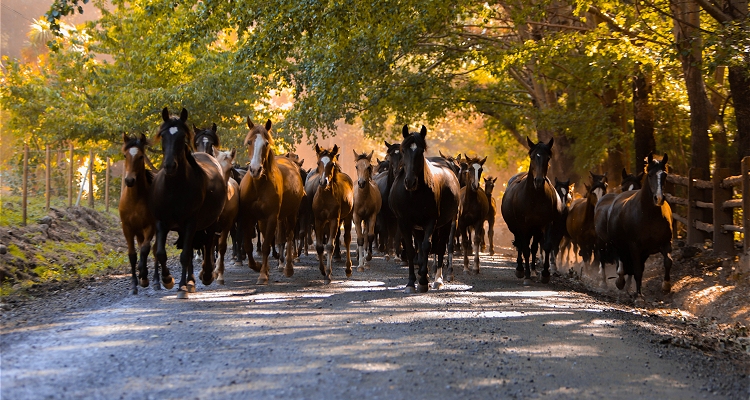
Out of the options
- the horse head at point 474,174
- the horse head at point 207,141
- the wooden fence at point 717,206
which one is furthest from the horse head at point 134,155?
the wooden fence at point 717,206

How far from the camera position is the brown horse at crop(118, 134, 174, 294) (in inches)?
455

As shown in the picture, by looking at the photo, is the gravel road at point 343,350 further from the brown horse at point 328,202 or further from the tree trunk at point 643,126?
the tree trunk at point 643,126

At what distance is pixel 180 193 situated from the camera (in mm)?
11461

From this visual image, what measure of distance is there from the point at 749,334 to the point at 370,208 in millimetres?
8950

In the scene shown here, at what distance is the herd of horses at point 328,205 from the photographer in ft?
A: 38.1

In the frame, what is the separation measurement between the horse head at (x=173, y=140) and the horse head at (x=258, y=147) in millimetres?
1960

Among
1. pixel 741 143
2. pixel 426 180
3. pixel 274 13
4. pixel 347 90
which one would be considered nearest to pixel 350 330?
pixel 426 180

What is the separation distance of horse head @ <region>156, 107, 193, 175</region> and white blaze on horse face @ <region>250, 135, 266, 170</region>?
1.95m

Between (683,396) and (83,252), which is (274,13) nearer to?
(83,252)

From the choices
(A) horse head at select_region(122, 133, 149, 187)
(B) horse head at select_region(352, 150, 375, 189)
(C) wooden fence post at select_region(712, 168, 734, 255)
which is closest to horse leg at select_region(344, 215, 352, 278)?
(B) horse head at select_region(352, 150, 375, 189)

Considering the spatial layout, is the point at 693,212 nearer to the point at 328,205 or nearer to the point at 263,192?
the point at 328,205

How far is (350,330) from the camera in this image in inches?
343

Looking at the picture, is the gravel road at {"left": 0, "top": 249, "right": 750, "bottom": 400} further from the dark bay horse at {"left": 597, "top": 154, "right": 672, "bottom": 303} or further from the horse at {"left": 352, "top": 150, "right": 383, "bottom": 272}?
the horse at {"left": 352, "top": 150, "right": 383, "bottom": 272}

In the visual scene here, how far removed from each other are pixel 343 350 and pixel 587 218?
12113mm
